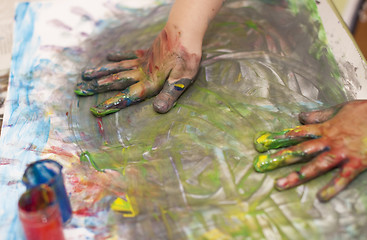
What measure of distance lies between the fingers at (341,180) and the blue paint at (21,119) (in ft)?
2.85

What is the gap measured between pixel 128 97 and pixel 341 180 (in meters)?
0.79

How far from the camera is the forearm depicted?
4.84 feet

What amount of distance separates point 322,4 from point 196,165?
0.97 m

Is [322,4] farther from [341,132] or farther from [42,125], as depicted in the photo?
[42,125]

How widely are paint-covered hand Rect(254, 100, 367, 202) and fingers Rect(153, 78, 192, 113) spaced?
35 cm

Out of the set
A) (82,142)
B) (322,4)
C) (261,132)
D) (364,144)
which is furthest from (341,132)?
(82,142)

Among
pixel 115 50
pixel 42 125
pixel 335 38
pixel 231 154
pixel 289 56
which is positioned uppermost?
pixel 335 38

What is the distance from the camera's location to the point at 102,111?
1.41 metres

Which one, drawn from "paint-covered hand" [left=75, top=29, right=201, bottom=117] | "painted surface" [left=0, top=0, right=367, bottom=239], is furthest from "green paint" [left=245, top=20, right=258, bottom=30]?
"paint-covered hand" [left=75, top=29, right=201, bottom=117]

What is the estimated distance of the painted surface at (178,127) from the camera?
1.08 meters

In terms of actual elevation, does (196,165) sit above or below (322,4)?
below

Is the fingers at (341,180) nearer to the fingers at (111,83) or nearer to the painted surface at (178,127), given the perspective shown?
the painted surface at (178,127)

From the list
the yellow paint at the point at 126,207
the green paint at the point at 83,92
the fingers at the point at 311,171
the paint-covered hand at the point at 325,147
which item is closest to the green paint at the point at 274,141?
the paint-covered hand at the point at 325,147

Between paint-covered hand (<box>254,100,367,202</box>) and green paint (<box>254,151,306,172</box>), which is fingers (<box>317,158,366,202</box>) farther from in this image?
green paint (<box>254,151,306,172</box>)
